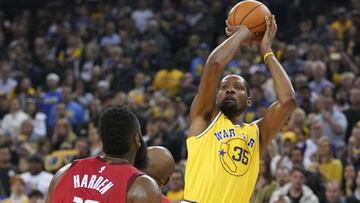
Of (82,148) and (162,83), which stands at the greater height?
(82,148)

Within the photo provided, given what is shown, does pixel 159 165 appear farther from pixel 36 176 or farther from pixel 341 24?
pixel 341 24

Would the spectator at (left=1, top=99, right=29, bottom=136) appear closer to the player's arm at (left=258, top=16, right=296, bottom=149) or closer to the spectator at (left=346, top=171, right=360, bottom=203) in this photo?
the spectator at (left=346, top=171, right=360, bottom=203)

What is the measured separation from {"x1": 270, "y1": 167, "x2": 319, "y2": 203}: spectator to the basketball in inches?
167

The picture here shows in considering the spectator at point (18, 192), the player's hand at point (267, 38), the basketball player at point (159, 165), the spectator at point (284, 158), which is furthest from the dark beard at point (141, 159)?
the spectator at point (18, 192)

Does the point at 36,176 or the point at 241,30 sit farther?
the point at 36,176

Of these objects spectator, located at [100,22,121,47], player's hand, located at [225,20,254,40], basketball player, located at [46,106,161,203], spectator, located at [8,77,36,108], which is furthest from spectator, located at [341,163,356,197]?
spectator, located at [100,22,121,47]

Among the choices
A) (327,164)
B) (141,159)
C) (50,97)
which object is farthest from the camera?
(50,97)

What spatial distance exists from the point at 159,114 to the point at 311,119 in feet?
9.10

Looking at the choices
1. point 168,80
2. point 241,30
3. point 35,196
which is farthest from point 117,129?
point 168,80

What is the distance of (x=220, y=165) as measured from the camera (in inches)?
224

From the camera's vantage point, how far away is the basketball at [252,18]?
588 cm

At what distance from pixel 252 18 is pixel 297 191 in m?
4.50

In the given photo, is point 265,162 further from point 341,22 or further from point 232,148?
point 341,22

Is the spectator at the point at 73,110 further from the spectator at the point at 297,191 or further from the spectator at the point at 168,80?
the spectator at the point at 297,191
